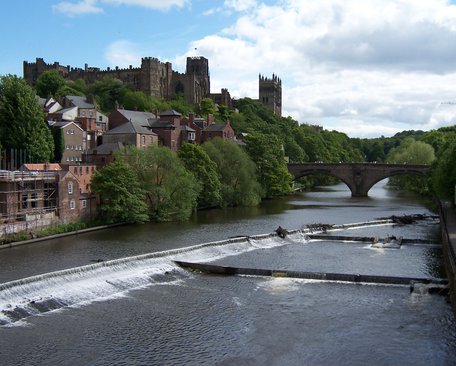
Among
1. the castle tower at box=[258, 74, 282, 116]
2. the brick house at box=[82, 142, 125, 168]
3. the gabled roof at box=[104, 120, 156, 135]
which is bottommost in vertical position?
the brick house at box=[82, 142, 125, 168]

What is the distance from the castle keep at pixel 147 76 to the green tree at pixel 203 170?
203 feet

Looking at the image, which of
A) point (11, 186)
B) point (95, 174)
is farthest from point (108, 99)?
point (11, 186)

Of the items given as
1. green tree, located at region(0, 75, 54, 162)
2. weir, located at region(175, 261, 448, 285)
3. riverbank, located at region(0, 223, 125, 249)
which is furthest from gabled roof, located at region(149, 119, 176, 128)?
weir, located at region(175, 261, 448, 285)

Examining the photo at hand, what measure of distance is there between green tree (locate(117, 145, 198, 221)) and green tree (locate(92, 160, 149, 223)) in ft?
9.10

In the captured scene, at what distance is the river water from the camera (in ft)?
75.5

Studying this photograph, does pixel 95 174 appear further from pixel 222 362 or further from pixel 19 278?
pixel 222 362

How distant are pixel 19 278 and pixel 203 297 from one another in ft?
33.2

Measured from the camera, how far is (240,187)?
245ft

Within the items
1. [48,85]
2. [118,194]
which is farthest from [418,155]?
[118,194]

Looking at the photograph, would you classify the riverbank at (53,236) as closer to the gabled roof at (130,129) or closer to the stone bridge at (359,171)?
the gabled roof at (130,129)

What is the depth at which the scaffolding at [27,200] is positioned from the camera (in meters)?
45.2

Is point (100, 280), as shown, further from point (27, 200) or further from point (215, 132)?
point (215, 132)

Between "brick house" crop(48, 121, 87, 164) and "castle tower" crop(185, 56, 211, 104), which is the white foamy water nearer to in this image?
"brick house" crop(48, 121, 87, 164)

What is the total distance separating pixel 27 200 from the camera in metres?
47.7
